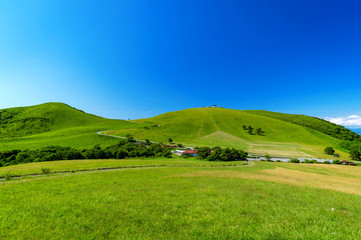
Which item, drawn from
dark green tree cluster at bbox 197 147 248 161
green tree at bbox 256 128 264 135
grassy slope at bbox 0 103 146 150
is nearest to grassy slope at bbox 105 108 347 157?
green tree at bbox 256 128 264 135

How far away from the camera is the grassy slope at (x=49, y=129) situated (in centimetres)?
6539

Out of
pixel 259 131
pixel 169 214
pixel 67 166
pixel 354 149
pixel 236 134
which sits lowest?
pixel 67 166

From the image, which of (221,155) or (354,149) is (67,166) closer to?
(221,155)

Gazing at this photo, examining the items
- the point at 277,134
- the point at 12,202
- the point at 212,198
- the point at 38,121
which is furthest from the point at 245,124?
the point at 38,121

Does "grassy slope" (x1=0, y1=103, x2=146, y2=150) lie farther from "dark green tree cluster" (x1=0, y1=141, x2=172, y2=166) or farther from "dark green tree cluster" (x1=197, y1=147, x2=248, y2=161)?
"dark green tree cluster" (x1=197, y1=147, x2=248, y2=161)

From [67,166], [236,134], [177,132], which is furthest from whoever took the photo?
[236,134]

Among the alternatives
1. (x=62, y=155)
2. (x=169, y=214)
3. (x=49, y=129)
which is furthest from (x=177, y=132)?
(x=169, y=214)

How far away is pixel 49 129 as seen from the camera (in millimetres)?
95688

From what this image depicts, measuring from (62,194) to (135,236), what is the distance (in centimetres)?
914

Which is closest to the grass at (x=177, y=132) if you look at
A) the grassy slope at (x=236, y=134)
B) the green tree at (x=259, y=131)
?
the grassy slope at (x=236, y=134)

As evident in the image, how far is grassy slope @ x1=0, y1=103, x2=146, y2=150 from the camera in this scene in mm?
65387

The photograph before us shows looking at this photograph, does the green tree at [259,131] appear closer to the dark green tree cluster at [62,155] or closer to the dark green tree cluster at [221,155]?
the dark green tree cluster at [221,155]

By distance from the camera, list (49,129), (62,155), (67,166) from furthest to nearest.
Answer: (49,129) → (62,155) → (67,166)

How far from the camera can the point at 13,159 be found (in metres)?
41.5
